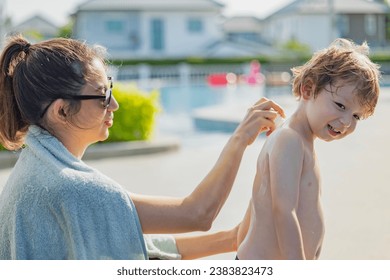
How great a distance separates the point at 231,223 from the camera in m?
5.13

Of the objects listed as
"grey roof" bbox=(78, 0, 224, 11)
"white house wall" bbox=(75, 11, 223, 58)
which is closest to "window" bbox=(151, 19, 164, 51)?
"white house wall" bbox=(75, 11, 223, 58)

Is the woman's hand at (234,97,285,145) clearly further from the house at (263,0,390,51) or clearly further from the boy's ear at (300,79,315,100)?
the house at (263,0,390,51)

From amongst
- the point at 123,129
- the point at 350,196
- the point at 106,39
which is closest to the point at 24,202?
the point at 350,196

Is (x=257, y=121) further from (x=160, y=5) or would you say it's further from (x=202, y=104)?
(x=160, y=5)

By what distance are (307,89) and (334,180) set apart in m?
4.80

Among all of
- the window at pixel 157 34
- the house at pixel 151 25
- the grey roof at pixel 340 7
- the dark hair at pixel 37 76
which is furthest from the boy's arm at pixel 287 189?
the grey roof at pixel 340 7

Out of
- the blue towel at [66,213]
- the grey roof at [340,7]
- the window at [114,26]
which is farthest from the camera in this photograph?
the grey roof at [340,7]

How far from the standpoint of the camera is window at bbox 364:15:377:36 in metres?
39.0

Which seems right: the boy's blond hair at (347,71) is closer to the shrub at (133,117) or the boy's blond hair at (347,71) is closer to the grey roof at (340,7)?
the shrub at (133,117)

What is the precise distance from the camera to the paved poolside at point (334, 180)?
4.70 meters

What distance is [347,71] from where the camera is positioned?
77.2 inches

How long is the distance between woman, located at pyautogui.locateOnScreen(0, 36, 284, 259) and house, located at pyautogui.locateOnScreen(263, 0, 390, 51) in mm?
35097

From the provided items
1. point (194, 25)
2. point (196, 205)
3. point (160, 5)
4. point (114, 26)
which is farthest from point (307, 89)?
point (194, 25)

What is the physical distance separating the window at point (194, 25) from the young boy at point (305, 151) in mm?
36819
